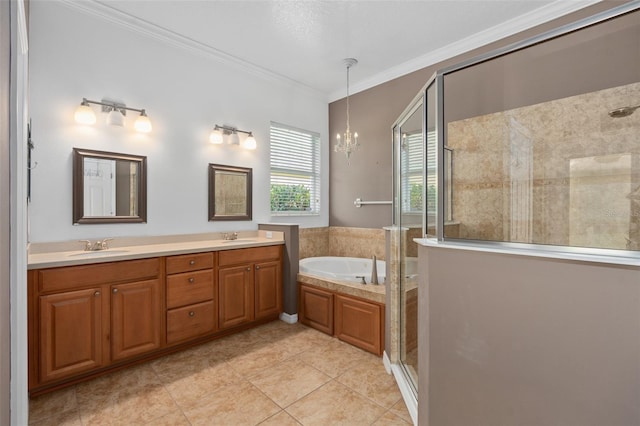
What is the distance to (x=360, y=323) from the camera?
274 cm

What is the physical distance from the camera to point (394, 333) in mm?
2307

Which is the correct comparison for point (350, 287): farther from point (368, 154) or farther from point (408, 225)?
point (368, 154)

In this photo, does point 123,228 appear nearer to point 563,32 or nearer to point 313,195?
point 313,195

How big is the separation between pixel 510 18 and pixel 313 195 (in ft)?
9.67

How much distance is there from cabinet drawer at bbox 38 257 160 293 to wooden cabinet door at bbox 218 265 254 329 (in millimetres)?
625

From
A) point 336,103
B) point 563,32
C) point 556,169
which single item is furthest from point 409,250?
point 336,103

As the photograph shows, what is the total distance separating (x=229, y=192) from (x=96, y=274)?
62.5 inches

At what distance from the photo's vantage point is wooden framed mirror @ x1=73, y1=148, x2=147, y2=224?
8.21 ft

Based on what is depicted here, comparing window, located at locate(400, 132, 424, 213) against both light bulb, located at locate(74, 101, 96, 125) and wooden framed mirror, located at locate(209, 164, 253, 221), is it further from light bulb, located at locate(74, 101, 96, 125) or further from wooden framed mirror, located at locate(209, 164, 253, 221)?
light bulb, located at locate(74, 101, 96, 125)

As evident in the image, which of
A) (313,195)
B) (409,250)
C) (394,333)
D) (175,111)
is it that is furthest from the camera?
(313,195)

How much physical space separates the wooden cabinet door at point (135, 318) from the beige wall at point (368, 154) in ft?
8.65

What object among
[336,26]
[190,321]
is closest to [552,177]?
[336,26]

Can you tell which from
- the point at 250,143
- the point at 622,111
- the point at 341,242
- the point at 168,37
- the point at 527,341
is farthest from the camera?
the point at 341,242

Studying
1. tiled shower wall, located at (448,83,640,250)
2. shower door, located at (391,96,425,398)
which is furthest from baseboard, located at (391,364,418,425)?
tiled shower wall, located at (448,83,640,250)
